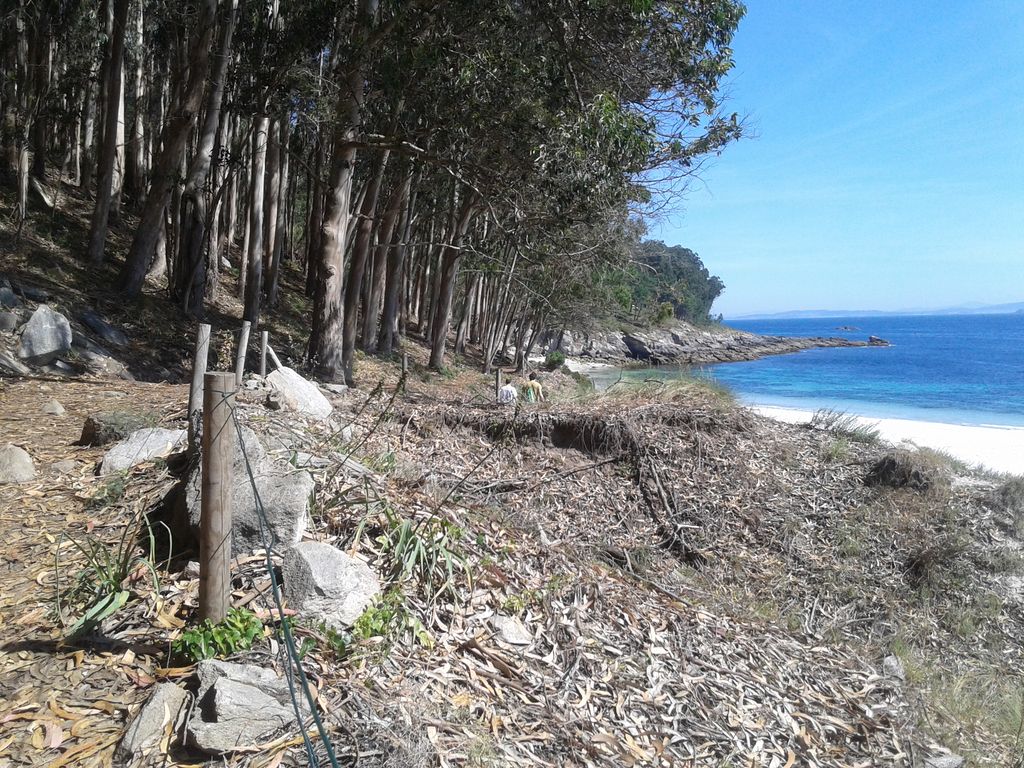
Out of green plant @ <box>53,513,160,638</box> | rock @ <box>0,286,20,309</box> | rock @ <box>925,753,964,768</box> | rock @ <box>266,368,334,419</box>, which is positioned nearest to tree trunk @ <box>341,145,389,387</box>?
rock @ <box>0,286,20,309</box>

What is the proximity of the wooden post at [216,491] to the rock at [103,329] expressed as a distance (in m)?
9.67

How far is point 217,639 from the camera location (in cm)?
344

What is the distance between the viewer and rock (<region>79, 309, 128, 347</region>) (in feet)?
37.6

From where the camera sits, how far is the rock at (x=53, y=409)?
289 inches

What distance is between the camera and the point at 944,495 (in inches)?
356

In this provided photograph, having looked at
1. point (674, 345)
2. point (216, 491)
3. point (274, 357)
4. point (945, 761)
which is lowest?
point (945, 761)

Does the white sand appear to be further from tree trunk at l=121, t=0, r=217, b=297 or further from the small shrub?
the small shrub

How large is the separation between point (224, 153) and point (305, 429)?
1112 centimetres

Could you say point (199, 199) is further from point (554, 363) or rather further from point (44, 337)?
point (554, 363)

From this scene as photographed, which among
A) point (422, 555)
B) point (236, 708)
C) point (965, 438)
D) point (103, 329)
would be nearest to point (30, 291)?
point (103, 329)

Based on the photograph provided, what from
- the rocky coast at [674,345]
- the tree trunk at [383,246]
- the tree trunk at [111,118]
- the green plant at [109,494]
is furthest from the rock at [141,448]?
the rocky coast at [674,345]

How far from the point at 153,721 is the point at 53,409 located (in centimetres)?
563

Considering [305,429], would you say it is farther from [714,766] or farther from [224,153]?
[224,153]

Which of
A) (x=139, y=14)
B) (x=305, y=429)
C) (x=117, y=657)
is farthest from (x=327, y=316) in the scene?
(x=139, y=14)
